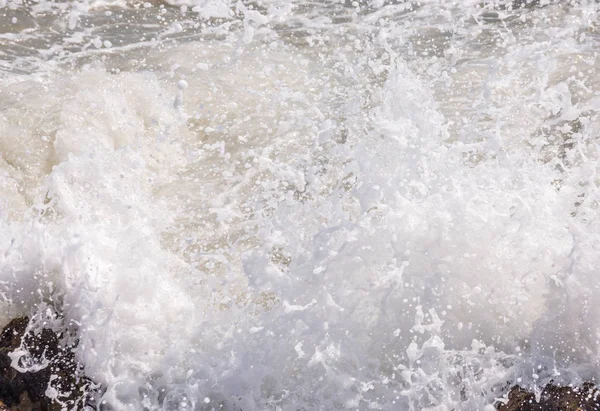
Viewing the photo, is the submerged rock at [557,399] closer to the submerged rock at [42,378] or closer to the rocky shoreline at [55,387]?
the rocky shoreline at [55,387]

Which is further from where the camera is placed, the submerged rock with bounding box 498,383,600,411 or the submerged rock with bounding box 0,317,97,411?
the submerged rock with bounding box 0,317,97,411

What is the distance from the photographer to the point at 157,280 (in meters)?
2.86

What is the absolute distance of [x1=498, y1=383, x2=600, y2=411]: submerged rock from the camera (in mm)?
2320

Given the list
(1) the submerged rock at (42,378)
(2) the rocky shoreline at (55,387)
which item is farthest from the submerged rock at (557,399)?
(1) the submerged rock at (42,378)

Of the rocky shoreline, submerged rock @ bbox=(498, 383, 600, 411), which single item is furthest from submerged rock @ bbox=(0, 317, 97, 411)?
submerged rock @ bbox=(498, 383, 600, 411)

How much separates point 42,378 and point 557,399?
2029 millimetres

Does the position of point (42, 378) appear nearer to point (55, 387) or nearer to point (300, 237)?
point (55, 387)

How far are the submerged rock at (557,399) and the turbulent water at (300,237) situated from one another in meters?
0.05

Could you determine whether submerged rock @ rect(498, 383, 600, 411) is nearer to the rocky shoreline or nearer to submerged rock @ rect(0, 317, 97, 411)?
the rocky shoreline

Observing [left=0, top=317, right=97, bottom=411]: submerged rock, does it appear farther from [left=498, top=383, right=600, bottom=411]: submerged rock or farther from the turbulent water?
[left=498, top=383, right=600, bottom=411]: submerged rock

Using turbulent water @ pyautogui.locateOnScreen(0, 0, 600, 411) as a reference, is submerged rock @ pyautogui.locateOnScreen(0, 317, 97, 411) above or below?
below

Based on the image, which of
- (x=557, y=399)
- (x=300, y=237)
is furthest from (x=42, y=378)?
(x=557, y=399)

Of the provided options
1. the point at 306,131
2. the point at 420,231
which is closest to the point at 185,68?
the point at 306,131

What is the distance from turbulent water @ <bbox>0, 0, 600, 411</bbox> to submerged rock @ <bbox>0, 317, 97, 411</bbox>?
7 cm
